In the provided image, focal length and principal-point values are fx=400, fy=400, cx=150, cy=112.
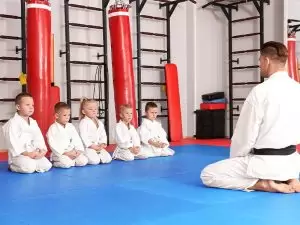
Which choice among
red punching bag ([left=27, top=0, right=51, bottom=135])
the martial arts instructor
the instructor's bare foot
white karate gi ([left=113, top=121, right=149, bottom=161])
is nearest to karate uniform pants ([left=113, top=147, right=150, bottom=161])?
white karate gi ([left=113, top=121, right=149, bottom=161])

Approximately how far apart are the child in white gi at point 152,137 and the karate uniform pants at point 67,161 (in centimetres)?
130

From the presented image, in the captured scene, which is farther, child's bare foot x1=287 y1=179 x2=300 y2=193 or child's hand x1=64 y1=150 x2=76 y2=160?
Answer: child's hand x1=64 y1=150 x2=76 y2=160

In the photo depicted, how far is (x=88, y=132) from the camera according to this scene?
5773 mm

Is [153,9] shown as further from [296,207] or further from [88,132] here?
[296,207]

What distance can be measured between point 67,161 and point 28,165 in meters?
0.59

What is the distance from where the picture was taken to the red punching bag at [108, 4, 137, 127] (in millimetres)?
6906

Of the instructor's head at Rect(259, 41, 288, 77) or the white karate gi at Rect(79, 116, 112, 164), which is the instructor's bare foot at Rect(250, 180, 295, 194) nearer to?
the instructor's head at Rect(259, 41, 288, 77)

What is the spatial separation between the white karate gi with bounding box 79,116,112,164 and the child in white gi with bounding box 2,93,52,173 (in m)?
0.74

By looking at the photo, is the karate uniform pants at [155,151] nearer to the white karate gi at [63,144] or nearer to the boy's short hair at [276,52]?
the white karate gi at [63,144]

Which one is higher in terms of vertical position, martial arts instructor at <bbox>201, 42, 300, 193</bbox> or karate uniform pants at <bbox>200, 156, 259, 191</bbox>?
martial arts instructor at <bbox>201, 42, 300, 193</bbox>

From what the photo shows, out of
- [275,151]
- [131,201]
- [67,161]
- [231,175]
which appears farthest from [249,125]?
[67,161]

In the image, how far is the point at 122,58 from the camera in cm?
697

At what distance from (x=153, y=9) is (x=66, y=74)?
2847mm

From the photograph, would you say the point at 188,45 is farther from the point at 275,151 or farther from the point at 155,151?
the point at 275,151
